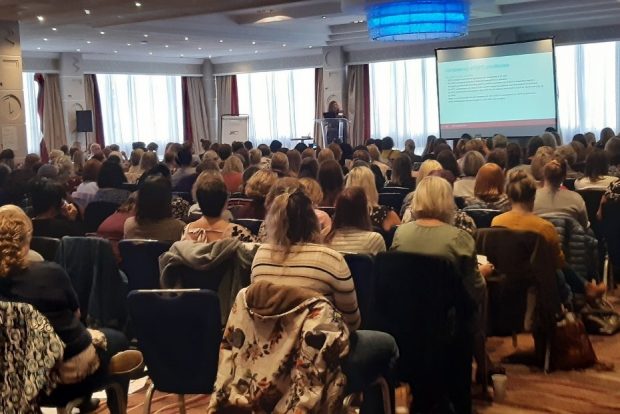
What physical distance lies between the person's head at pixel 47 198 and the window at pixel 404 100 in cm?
1358

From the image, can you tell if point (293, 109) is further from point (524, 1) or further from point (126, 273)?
point (126, 273)

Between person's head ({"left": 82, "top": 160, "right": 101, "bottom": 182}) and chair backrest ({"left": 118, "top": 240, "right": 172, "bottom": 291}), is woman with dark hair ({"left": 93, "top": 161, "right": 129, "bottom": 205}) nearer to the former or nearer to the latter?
person's head ({"left": 82, "top": 160, "right": 101, "bottom": 182})

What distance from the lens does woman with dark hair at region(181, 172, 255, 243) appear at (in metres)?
4.33

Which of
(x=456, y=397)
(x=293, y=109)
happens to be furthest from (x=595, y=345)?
(x=293, y=109)

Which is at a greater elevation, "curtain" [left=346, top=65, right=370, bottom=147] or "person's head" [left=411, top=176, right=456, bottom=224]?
"curtain" [left=346, top=65, right=370, bottom=147]

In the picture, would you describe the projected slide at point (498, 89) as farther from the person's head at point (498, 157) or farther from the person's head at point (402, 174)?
the person's head at point (402, 174)

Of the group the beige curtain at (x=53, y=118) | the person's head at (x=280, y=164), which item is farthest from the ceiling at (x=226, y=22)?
the person's head at (x=280, y=164)

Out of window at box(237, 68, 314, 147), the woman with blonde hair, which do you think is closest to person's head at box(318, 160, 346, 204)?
the woman with blonde hair

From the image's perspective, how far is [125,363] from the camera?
3.49 m

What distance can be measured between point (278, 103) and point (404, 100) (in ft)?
13.2

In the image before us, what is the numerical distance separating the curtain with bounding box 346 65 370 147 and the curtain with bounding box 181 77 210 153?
180 inches

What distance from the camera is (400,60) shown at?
18.0 meters

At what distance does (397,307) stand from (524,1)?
33.6 ft

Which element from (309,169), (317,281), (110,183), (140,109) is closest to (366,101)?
(140,109)
